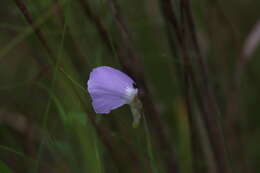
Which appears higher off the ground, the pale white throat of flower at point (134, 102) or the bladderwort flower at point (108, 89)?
the bladderwort flower at point (108, 89)

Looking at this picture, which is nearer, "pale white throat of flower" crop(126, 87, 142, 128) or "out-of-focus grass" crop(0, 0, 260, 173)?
"pale white throat of flower" crop(126, 87, 142, 128)

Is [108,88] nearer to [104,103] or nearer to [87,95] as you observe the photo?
[104,103]

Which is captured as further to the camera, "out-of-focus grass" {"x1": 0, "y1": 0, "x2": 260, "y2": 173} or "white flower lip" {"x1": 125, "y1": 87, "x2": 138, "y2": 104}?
"out-of-focus grass" {"x1": 0, "y1": 0, "x2": 260, "y2": 173}

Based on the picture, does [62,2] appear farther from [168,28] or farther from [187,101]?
[187,101]

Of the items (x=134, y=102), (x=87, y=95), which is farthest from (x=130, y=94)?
(x=87, y=95)

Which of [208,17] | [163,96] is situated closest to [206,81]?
[208,17]

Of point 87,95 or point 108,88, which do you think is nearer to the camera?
point 108,88

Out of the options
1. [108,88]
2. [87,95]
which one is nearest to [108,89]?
[108,88]

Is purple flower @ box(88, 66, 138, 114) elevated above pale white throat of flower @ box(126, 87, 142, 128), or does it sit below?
above
